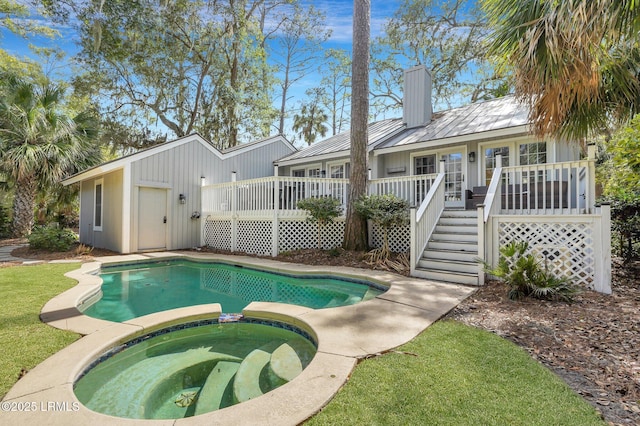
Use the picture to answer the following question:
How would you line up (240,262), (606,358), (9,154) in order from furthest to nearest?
(9,154)
(240,262)
(606,358)

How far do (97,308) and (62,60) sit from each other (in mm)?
19414

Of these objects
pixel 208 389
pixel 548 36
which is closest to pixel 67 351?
pixel 208 389

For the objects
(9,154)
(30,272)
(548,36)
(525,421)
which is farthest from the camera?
(9,154)

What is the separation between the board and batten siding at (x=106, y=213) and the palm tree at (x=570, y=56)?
11198mm

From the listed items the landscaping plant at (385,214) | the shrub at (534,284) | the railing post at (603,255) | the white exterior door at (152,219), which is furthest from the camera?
the white exterior door at (152,219)

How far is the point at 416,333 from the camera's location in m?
3.43

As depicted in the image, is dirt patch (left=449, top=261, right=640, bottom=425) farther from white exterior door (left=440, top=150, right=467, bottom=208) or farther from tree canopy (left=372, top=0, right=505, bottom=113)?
tree canopy (left=372, top=0, right=505, bottom=113)

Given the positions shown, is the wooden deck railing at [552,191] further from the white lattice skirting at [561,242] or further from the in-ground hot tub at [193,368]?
the in-ground hot tub at [193,368]

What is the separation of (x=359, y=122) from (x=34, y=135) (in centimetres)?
1134

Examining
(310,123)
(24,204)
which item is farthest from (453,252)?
(310,123)

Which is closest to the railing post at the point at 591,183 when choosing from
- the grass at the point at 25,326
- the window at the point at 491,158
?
the window at the point at 491,158

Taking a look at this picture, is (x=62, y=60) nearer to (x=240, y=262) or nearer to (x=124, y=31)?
(x=124, y=31)

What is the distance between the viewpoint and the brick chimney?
455 inches

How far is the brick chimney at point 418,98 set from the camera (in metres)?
11.5
